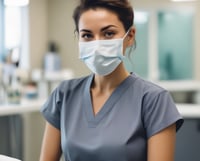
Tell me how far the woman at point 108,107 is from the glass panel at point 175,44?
10.8ft

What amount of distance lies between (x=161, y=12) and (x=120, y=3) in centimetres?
338

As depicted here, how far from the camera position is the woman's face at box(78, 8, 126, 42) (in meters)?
1.20

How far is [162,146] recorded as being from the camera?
3.74 feet

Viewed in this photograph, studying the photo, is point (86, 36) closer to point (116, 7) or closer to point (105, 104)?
point (116, 7)

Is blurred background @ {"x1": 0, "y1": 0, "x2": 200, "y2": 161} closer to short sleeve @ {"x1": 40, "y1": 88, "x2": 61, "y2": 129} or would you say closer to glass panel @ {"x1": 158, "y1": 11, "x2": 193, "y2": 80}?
glass panel @ {"x1": 158, "y1": 11, "x2": 193, "y2": 80}

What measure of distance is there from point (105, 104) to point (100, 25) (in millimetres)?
276

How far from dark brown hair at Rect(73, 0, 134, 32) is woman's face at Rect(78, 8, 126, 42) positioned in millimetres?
14

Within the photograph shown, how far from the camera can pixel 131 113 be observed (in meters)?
1.19

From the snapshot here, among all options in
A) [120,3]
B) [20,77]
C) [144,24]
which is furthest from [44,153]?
[144,24]

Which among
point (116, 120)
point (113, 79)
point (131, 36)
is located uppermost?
point (131, 36)

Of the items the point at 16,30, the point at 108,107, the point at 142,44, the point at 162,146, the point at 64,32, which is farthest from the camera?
the point at 142,44


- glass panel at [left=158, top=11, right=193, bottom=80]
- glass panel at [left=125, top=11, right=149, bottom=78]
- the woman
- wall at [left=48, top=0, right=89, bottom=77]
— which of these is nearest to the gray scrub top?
the woman

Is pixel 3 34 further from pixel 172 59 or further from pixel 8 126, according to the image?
pixel 172 59

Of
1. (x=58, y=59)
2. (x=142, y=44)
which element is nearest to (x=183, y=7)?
(x=142, y=44)
